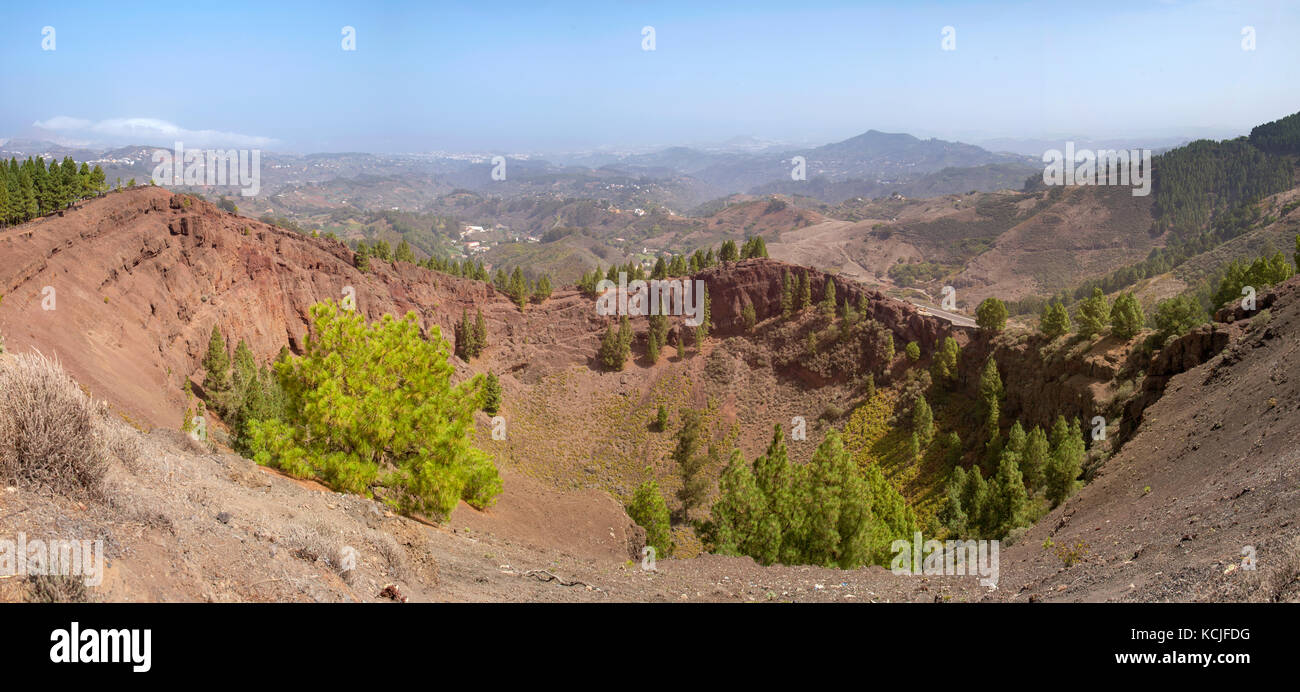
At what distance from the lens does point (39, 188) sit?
62.1 metres

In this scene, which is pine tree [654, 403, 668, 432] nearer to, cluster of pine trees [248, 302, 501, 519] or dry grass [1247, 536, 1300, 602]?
cluster of pine trees [248, 302, 501, 519]

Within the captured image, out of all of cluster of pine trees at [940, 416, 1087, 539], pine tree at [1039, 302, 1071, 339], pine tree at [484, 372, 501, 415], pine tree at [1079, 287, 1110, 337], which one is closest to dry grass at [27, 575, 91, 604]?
cluster of pine trees at [940, 416, 1087, 539]

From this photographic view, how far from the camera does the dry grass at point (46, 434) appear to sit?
784cm

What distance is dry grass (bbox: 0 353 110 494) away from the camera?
7.84m

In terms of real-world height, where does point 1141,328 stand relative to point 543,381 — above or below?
above

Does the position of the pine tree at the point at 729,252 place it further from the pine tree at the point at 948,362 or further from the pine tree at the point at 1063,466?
the pine tree at the point at 1063,466

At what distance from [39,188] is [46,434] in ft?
251

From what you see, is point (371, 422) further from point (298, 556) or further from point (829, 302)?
point (829, 302)

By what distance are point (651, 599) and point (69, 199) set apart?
79669mm

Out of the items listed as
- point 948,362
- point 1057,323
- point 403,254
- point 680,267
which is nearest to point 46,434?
point 1057,323

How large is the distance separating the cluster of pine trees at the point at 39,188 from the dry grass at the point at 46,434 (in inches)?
2566
